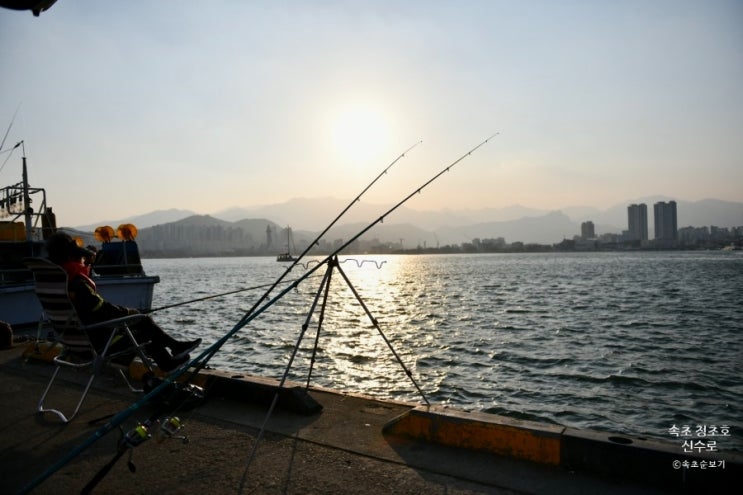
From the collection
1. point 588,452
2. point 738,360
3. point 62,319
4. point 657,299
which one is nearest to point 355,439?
point 588,452

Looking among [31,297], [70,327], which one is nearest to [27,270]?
[31,297]

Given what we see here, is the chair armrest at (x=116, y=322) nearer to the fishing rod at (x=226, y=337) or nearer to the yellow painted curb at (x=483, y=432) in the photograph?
the fishing rod at (x=226, y=337)

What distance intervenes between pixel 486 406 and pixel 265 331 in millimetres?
12823

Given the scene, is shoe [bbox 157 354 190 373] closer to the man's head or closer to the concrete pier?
the concrete pier

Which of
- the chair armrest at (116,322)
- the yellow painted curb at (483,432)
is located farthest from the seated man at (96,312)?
the yellow painted curb at (483,432)

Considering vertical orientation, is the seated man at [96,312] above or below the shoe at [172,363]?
above

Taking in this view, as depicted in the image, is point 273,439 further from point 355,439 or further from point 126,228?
point 126,228

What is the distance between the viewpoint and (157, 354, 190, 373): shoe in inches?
209

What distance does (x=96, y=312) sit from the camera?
198 inches

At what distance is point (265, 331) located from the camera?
2216 cm

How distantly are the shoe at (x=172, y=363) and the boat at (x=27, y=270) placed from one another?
39.5 ft

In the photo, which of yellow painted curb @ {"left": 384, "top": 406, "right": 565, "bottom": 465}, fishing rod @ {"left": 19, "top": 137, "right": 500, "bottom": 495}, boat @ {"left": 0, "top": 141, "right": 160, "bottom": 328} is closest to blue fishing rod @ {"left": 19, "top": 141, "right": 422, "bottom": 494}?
fishing rod @ {"left": 19, "top": 137, "right": 500, "bottom": 495}

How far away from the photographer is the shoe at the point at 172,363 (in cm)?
531

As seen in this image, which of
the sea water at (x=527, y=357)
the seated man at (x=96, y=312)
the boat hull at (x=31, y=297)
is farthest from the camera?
the boat hull at (x=31, y=297)
